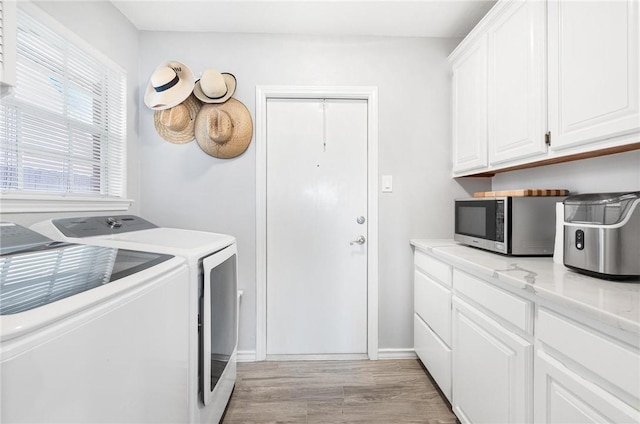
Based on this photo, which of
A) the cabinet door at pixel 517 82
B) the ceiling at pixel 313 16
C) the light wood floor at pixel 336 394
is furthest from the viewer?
the ceiling at pixel 313 16

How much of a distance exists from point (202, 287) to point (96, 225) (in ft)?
2.35

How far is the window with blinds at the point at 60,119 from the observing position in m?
1.27

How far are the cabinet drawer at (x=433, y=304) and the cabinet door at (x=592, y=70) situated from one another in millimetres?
942

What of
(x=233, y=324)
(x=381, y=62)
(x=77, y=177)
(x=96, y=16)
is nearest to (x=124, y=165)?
(x=77, y=177)

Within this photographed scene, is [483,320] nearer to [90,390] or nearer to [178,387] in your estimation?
[178,387]

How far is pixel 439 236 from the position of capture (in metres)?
2.21

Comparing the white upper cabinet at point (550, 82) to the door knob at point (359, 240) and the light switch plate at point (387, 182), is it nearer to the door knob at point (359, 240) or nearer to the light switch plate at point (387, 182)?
the light switch plate at point (387, 182)

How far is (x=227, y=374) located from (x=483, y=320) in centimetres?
135

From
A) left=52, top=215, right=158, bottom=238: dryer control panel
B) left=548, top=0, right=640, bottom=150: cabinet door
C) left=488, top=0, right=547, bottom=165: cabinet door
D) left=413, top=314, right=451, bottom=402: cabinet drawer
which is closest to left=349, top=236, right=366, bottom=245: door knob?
left=413, top=314, right=451, bottom=402: cabinet drawer

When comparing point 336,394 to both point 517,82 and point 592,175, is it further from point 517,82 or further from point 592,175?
point 517,82

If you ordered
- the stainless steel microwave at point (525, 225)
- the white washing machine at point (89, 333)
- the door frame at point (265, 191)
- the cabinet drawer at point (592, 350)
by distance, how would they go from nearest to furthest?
the white washing machine at point (89, 333) → the cabinet drawer at point (592, 350) → the stainless steel microwave at point (525, 225) → the door frame at point (265, 191)

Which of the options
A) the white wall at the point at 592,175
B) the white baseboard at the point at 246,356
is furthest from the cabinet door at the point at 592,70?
the white baseboard at the point at 246,356

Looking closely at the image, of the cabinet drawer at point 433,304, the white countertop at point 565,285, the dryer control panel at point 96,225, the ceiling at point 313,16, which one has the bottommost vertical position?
the cabinet drawer at point 433,304

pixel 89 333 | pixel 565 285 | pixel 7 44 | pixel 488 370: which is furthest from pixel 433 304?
pixel 7 44
